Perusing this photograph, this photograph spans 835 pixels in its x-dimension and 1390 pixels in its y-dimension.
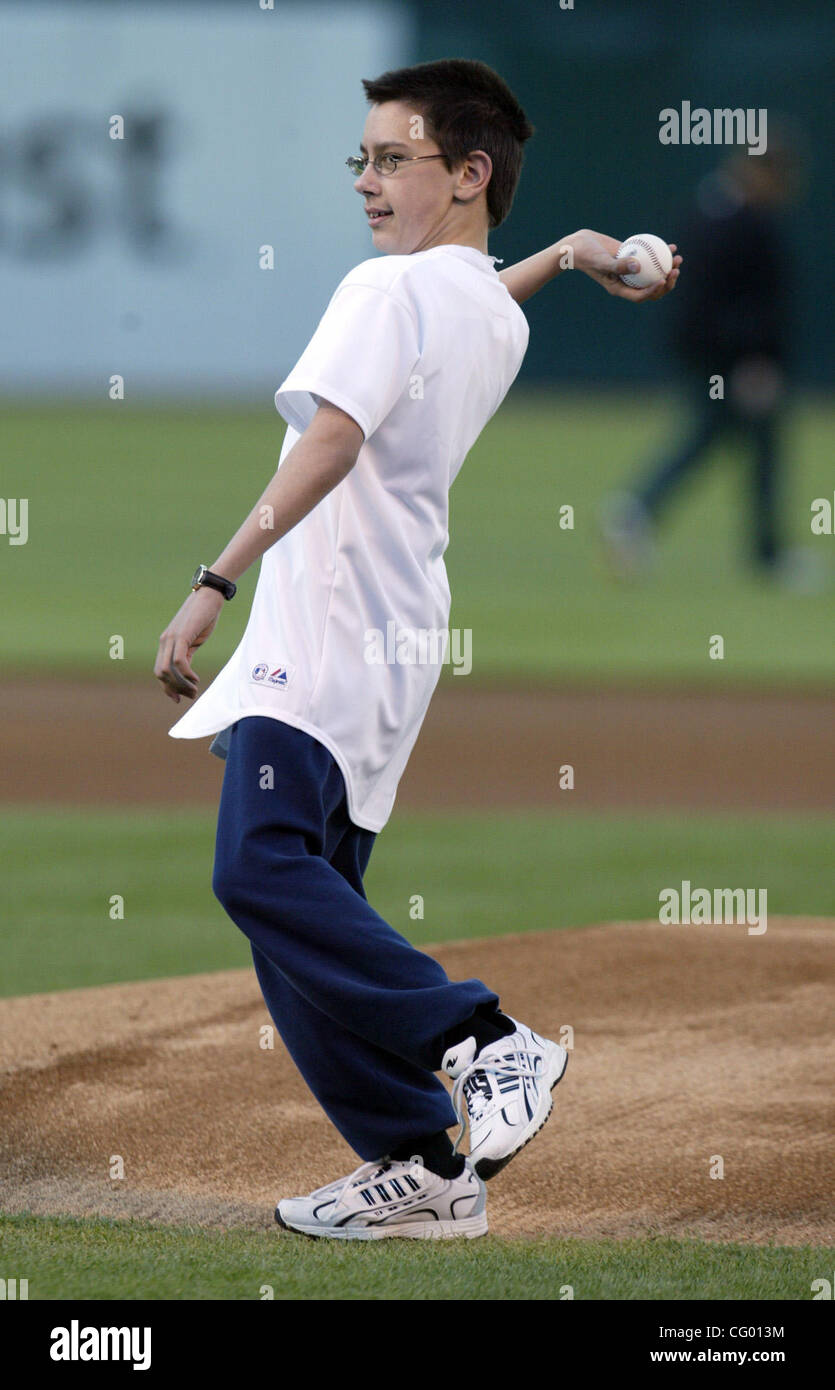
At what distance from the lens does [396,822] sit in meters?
6.94

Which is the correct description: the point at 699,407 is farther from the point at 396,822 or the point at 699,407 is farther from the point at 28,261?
the point at 28,261

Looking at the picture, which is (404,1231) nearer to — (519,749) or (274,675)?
(274,675)

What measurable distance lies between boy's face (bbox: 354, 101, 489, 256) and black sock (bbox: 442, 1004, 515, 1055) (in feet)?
3.76

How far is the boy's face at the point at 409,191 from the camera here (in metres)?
2.83

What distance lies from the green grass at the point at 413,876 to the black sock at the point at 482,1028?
2.11 m

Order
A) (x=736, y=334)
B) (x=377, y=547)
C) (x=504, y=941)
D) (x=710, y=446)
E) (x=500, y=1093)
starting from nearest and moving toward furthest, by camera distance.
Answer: (x=500, y=1093)
(x=377, y=547)
(x=504, y=941)
(x=710, y=446)
(x=736, y=334)

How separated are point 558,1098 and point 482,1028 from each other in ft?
3.41

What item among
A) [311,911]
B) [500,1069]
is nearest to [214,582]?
[311,911]

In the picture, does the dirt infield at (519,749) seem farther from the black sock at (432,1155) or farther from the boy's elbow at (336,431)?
the boy's elbow at (336,431)

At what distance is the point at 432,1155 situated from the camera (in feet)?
9.80

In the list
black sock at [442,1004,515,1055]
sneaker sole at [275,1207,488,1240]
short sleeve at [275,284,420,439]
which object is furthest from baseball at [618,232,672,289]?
sneaker sole at [275,1207,488,1240]

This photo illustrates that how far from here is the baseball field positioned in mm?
2889
